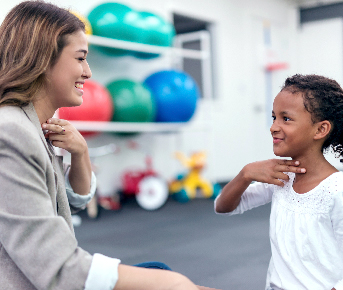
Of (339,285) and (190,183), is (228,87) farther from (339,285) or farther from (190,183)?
(339,285)

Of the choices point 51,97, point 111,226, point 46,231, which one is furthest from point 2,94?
point 111,226

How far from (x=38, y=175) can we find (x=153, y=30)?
3.05 m

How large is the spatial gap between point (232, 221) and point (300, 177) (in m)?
2.21

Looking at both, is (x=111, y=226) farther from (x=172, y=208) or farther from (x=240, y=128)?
(x=240, y=128)

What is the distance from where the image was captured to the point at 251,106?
18.2 ft

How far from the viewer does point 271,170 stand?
2.90 feet

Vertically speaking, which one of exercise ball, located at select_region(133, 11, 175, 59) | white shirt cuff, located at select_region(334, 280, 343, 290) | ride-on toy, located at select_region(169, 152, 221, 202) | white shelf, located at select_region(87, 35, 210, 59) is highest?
exercise ball, located at select_region(133, 11, 175, 59)

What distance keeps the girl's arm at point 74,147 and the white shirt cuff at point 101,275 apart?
1.07ft

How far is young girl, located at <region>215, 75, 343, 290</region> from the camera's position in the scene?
807 mm

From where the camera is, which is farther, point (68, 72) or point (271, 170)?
point (271, 170)

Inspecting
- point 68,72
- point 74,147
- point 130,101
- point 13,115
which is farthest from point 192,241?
point 13,115

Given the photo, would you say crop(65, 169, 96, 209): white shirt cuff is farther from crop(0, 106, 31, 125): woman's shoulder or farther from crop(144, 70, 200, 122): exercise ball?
crop(144, 70, 200, 122): exercise ball

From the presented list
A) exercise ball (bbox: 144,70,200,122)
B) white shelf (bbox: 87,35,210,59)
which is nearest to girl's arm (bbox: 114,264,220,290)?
white shelf (bbox: 87,35,210,59)

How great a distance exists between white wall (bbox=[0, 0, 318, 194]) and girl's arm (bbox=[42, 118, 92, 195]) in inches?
116
